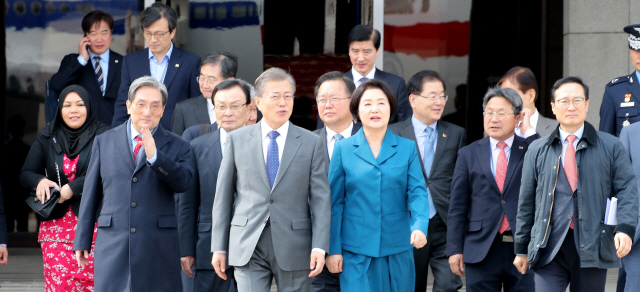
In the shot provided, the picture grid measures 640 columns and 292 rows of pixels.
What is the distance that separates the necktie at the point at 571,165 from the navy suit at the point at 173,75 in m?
3.27

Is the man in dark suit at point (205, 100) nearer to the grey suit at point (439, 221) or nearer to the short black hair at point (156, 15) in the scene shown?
the short black hair at point (156, 15)

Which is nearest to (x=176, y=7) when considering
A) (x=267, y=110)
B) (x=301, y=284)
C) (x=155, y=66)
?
A: (x=155, y=66)

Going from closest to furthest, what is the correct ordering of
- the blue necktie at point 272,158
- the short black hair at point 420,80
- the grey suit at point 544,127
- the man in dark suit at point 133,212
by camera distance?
1. the blue necktie at point 272,158
2. the man in dark suit at point 133,212
3. the short black hair at point 420,80
4. the grey suit at point 544,127

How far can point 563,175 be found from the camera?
4973 millimetres

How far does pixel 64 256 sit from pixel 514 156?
127 inches

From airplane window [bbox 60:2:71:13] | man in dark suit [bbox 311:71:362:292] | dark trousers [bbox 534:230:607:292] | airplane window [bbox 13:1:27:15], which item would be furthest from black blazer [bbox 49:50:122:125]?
dark trousers [bbox 534:230:607:292]

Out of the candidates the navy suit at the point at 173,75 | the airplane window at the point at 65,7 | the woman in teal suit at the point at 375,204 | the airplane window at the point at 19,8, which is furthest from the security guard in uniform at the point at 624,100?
the airplane window at the point at 19,8

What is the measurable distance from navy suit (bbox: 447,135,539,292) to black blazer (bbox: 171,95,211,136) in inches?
78.4

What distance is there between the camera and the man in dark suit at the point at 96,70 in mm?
7387

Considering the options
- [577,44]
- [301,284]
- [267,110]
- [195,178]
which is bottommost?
[301,284]

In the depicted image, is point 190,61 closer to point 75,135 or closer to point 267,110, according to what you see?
point 75,135

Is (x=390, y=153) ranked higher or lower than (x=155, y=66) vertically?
lower

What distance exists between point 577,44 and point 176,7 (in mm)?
4279

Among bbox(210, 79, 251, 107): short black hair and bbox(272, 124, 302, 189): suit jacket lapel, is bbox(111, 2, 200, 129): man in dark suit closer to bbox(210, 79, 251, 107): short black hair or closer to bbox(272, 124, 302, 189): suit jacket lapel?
bbox(210, 79, 251, 107): short black hair
